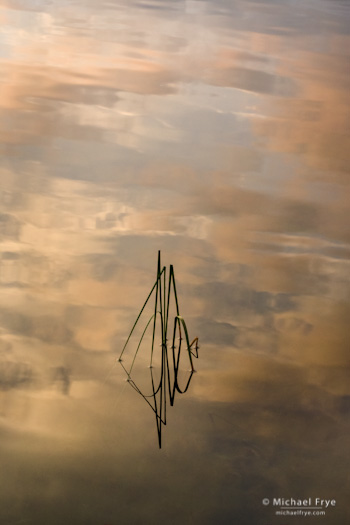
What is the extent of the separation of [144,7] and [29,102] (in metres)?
1.25

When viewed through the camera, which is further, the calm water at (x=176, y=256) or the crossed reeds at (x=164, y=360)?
the crossed reeds at (x=164, y=360)

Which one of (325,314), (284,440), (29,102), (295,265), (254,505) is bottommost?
(254,505)

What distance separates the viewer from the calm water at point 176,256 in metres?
1.23

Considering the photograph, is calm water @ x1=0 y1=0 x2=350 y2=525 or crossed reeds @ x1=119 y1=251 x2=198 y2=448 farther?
crossed reeds @ x1=119 y1=251 x2=198 y2=448

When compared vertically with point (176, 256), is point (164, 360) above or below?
below

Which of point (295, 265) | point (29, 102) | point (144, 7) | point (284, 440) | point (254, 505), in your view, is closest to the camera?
point (254, 505)

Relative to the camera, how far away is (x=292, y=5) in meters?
3.77

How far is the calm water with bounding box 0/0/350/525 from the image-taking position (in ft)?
4.05

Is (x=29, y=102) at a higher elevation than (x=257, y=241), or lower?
higher

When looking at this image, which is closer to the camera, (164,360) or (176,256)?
(164,360)

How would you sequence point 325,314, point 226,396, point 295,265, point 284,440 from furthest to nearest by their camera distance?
point 295,265 → point 325,314 → point 226,396 → point 284,440

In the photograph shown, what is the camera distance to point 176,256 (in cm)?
188

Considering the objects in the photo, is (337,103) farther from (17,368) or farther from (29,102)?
(17,368)

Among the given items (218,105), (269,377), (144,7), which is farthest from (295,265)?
(144,7)
